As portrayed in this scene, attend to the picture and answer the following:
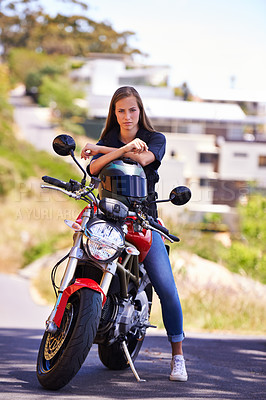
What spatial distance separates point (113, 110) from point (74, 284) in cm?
133

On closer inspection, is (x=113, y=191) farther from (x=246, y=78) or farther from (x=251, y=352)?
(x=246, y=78)

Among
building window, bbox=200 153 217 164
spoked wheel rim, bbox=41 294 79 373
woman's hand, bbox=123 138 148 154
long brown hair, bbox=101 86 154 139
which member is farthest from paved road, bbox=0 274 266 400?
building window, bbox=200 153 217 164

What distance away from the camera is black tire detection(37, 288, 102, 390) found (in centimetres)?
386

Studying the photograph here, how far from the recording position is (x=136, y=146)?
4.36 m

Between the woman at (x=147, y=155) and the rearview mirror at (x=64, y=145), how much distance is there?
294 mm

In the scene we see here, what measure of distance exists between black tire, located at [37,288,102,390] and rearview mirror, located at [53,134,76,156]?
804mm

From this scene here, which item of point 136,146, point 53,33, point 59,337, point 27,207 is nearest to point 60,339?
point 59,337

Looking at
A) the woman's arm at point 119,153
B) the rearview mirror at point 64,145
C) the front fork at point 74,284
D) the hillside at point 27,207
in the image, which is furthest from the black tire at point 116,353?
the hillside at point 27,207

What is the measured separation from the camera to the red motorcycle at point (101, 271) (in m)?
3.94

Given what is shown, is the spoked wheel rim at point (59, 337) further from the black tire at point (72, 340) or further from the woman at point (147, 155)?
the woman at point (147, 155)

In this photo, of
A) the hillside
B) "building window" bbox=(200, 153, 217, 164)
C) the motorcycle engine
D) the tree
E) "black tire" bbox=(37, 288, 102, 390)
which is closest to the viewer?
"black tire" bbox=(37, 288, 102, 390)

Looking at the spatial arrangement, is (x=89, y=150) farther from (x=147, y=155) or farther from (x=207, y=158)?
(x=207, y=158)

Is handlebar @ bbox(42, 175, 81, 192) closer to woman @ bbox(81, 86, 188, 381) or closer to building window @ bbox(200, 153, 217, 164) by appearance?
woman @ bbox(81, 86, 188, 381)

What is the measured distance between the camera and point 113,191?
4391mm
